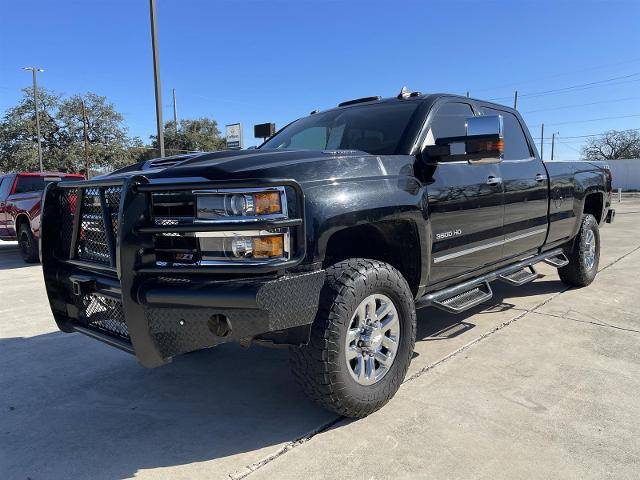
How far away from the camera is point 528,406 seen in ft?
9.68

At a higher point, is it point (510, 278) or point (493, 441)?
point (510, 278)

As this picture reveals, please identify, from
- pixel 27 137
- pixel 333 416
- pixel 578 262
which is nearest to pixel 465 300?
pixel 333 416

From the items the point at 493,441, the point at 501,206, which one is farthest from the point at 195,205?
the point at 501,206

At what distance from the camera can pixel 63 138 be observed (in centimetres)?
3919

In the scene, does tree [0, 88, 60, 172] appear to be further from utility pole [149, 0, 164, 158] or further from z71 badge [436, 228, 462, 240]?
z71 badge [436, 228, 462, 240]

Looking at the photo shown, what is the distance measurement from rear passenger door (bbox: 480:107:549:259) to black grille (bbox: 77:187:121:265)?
3.02 meters

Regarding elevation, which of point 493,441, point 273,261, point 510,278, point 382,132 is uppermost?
point 382,132

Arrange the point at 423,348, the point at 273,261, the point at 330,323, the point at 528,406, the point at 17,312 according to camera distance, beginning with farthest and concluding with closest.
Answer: the point at 17,312 < the point at 423,348 < the point at 528,406 < the point at 330,323 < the point at 273,261

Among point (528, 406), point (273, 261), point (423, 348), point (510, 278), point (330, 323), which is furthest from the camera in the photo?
point (510, 278)

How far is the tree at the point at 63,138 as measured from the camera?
1452 inches

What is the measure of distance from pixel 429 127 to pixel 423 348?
1698mm

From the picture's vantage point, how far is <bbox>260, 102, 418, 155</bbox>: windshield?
351cm

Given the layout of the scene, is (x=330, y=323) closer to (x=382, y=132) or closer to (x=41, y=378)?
(x=382, y=132)

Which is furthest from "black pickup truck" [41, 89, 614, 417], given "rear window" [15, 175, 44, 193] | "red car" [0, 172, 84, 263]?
"rear window" [15, 175, 44, 193]
